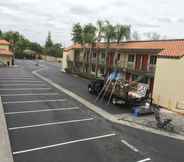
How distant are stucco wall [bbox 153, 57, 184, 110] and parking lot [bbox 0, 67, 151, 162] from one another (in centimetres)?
726

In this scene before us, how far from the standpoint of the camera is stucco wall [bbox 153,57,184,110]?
19172mm

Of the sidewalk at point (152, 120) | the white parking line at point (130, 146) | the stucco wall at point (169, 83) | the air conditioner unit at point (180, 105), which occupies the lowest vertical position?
the sidewalk at point (152, 120)

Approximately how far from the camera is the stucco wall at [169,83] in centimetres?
1917

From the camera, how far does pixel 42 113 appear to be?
1595 centimetres

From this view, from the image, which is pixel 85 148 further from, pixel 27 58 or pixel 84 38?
pixel 27 58

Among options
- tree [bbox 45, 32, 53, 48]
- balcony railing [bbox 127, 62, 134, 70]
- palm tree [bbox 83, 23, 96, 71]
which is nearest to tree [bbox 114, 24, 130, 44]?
palm tree [bbox 83, 23, 96, 71]

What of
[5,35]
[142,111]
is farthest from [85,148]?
[5,35]

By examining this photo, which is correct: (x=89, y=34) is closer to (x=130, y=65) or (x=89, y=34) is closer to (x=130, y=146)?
(x=130, y=65)

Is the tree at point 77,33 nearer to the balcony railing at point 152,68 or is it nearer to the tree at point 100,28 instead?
the tree at point 100,28

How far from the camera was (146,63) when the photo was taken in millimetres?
27781

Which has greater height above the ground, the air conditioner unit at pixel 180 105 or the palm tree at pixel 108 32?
the palm tree at pixel 108 32

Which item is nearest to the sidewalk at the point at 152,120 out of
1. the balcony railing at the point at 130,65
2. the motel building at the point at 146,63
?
the motel building at the point at 146,63

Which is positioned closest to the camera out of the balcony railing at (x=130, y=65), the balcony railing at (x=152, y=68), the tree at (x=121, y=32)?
the balcony railing at (x=152, y=68)

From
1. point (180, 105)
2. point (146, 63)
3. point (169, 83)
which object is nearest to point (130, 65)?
point (146, 63)
